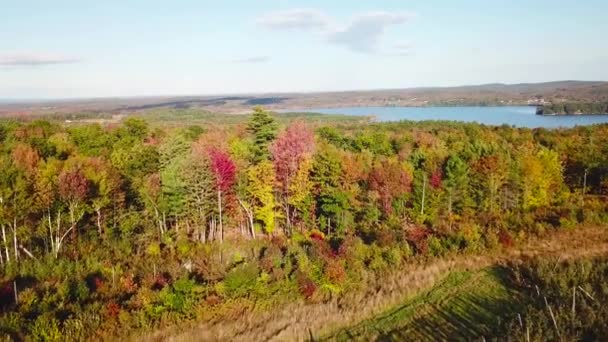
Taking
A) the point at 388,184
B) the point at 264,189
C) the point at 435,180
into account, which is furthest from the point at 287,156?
the point at 435,180

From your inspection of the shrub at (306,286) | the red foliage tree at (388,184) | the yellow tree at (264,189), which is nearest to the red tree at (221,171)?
the yellow tree at (264,189)

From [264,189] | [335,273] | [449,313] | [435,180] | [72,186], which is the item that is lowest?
[449,313]

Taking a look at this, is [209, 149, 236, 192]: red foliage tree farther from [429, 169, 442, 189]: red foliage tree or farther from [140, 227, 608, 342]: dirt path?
[429, 169, 442, 189]: red foliage tree

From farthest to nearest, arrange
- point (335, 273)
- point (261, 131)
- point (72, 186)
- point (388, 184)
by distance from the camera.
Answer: point (261, 131), point (388, 184), point (72, 186), point (335, 273)

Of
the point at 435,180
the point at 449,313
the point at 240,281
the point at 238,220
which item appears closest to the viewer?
the point at 449,313

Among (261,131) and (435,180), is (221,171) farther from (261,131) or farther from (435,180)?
(435,180)

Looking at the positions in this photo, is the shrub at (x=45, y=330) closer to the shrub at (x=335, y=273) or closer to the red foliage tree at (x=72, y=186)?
the shrub at (x=335, y=273)
